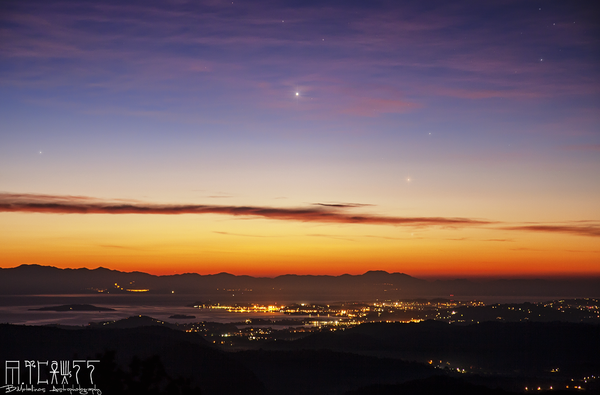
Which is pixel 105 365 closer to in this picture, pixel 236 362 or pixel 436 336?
pixel 236 362

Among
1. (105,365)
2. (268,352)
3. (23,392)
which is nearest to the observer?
(105,365)

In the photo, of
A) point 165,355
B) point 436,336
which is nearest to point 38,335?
point 165,355

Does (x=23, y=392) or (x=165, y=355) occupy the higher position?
(x=23, y=392)

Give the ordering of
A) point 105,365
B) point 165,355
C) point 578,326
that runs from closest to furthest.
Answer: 1. point 105,365
2. point 165,355
3. point 578,326

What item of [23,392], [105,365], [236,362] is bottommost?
[236,362]

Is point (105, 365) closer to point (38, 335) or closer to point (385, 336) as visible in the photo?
point (38, 335)

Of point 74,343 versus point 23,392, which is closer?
A: point 23,392
